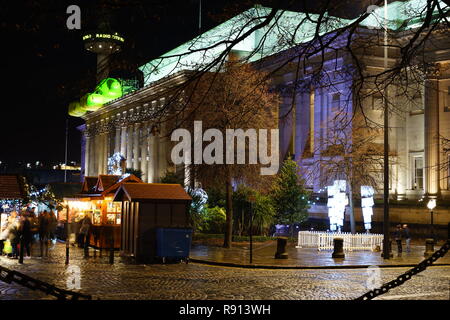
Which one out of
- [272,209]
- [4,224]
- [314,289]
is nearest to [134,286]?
[314,289]

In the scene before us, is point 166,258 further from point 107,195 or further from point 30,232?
point 107,195

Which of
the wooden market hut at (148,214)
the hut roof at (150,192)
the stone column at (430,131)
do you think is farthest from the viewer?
the stone column at (430,131)

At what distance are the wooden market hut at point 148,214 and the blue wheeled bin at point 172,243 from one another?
44cm

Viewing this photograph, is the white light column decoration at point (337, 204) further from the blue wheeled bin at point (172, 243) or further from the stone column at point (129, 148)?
the stone column at point (129, 148)

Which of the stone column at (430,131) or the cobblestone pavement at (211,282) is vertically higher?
the stone column at (430,131)

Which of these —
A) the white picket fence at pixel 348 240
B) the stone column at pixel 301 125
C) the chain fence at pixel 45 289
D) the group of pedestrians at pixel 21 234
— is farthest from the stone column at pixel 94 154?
the chain fence at pixel 45 289

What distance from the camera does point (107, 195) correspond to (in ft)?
98.7

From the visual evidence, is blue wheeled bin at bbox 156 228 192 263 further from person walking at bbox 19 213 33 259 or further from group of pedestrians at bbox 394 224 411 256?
group of pedestrians at bbox 394 224 411 256

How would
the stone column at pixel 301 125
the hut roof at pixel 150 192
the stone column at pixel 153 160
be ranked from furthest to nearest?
the stone column at pixel 153 160 < the stone column at pixel 301 125 < the hut roof at pixel 150 192

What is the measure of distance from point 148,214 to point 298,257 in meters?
6.27

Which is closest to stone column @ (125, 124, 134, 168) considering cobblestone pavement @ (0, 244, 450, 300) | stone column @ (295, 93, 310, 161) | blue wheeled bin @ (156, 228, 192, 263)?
stone column @ (295, 93, 310, 161)

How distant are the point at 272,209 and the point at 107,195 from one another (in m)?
9.87

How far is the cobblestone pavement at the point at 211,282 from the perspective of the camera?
14.0 m

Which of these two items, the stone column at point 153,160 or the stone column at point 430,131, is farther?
the stone column at point 153,160
